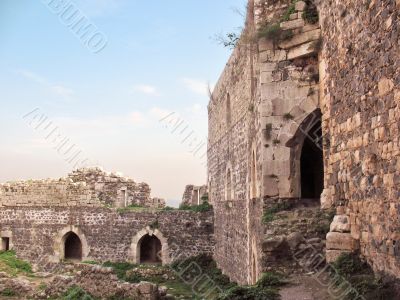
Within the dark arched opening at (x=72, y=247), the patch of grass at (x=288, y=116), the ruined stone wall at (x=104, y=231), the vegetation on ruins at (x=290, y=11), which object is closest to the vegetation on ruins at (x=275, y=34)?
the vegetation on ruins at (x=290, y=11)

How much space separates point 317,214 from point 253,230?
10.3 feet

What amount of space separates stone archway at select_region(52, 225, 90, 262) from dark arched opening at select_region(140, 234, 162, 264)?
2.37 meters

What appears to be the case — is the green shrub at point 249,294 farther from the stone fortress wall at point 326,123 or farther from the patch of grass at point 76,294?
the patch of grass at point 76,294

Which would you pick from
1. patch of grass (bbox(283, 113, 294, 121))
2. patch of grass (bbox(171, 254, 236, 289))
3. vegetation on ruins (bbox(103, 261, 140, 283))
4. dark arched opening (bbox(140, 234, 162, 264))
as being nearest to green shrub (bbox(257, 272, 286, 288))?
patch of grass (bbox(283, 113, 294, 121))

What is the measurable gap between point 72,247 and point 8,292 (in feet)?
26.8

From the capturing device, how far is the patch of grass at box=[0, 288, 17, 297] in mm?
15529

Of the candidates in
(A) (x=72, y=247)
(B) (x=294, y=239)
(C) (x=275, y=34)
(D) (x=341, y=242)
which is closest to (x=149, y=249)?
(A) (x=72, y=247)

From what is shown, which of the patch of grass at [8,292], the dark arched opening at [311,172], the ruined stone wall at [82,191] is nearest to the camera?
the dark arched opening at [311,172]

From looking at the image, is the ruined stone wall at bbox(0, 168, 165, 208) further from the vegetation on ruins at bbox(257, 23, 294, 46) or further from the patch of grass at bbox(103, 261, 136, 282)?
the vegetation on ruins at bbox(257, 23, 294, 46)

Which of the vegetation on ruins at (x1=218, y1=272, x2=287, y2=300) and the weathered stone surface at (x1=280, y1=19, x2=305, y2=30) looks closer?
the vegetation on ruins at (x1=218, y1=272, x2=287, y2=300)

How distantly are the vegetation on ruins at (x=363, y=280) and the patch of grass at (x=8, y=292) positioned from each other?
11.6 metres

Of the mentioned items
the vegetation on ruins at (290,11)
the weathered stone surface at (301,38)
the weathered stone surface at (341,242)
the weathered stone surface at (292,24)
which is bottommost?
the weathered stone surface at (341,242)

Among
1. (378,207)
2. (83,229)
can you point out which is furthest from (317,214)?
(83,229)

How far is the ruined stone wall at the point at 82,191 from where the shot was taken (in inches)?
924
